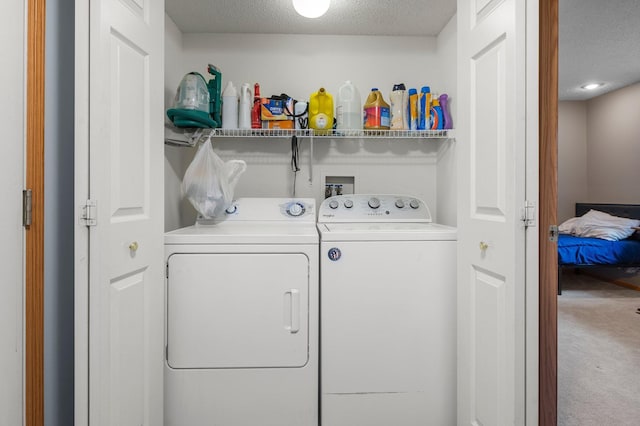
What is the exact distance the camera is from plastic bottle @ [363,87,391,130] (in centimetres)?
226

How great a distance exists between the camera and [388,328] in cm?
171

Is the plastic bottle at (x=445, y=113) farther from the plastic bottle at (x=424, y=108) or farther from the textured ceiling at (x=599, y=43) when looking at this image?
the textured ceiling at (x=599, y=43)

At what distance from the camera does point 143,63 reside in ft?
4.71

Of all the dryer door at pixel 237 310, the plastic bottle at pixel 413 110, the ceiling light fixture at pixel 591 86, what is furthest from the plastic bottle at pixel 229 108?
the ceiling light fixture at pixel 591 86

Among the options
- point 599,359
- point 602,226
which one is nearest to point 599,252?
point 602,226

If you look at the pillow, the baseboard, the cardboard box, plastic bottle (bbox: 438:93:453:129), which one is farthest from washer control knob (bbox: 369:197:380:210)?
the baseboard

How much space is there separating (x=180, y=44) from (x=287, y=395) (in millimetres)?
2202

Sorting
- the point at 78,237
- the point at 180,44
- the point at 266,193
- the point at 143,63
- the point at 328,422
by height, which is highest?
the point at 180,44

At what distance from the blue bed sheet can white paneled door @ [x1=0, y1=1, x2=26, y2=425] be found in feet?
16.0

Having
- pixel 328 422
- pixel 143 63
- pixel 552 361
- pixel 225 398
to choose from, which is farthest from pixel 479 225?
pixel 143 63

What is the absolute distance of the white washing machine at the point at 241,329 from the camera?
167cm

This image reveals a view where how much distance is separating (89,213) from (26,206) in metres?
0.19

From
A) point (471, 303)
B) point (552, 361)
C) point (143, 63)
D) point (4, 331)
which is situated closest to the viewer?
point (4, 331)

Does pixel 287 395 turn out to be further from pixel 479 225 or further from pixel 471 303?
pixel 479 225
